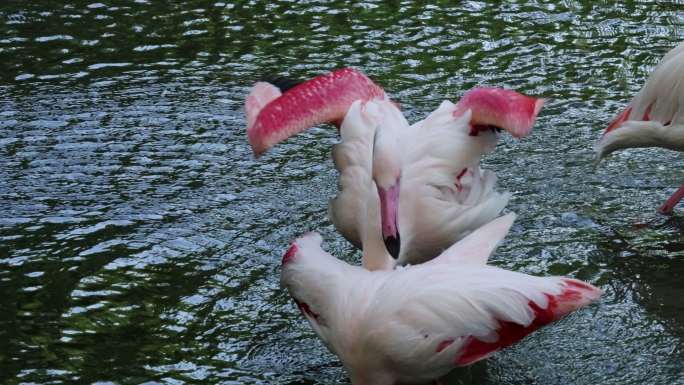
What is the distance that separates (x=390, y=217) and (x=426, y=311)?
1.28 feet

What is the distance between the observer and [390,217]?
3.59 metres

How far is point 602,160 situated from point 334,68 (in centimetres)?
201

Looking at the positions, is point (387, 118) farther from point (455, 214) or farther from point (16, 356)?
point (16, 356)

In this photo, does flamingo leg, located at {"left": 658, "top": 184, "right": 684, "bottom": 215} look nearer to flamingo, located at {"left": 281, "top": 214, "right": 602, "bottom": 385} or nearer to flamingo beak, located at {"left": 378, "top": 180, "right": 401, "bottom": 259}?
flamingo, located at {"left": 281, "top": 214, "right": 602, "bottom": 385}

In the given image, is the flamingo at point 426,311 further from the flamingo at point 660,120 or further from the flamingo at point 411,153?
the flamingo at point 660,120

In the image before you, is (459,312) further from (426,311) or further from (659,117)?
(659,117)

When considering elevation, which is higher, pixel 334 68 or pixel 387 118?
pixel 387 118

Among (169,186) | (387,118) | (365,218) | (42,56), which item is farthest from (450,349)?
(42,56)

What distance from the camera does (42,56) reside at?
7.29 meters

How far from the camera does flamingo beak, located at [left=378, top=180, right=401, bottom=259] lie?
356 centimetres

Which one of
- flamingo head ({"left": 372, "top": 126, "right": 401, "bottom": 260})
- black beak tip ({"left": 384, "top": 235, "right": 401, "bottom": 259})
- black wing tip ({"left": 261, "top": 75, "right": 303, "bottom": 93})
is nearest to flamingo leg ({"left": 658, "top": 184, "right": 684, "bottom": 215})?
black wing tip ({"left": 261, "top": 75, "right": 303, "bottom": 93})

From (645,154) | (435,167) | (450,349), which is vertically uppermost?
(435,167)

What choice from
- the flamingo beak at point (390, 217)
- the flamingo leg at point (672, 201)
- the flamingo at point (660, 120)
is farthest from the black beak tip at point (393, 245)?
the flamingo leg at point (672, 201)

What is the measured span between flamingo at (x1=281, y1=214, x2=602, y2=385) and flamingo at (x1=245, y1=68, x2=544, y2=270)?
0.35m
